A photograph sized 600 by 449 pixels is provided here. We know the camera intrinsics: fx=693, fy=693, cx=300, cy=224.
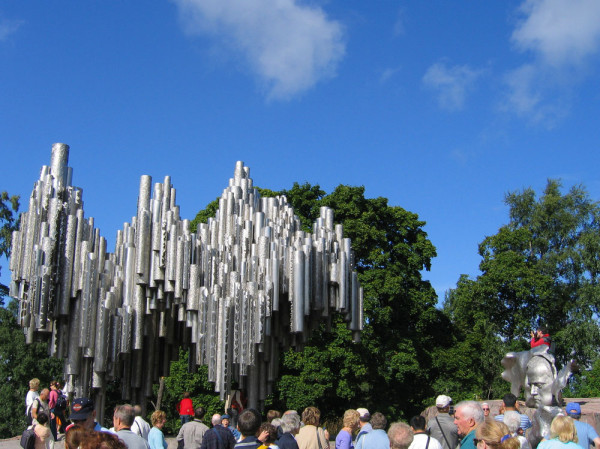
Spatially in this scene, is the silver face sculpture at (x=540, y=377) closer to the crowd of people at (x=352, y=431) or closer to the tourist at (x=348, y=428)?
the crowd of people at (x=352, y=431)

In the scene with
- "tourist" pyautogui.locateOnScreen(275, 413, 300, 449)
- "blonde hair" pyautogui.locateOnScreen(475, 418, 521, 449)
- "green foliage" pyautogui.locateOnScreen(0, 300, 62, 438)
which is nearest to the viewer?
"blonde hair" pyautogui.locateOnScreen(475, 418, 521, 449)

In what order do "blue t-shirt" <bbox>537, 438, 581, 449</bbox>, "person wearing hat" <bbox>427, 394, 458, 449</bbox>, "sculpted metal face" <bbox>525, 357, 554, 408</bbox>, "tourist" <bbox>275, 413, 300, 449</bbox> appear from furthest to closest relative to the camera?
1. "sculpted metal face" <bbox>525, 357, 554, 408</bbox>
2. "tourist" <bbox>275, 413, 300, 449</bbox>
3. "person wearing hat" <bbox>427, 394, 458, 449</bbox>
4. "blue t-shirt" <bbox>537, 438, 581, 449</bbox>

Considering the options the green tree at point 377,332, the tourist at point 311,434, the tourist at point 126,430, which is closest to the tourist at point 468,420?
the tourist at point 311,434

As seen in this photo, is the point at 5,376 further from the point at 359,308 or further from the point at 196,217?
the point at 359,308

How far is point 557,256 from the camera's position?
3691 centimetres

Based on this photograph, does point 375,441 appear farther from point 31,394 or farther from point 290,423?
point 31,394

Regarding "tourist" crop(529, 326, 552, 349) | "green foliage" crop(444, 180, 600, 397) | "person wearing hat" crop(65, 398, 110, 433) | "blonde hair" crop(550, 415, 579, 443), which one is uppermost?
"green foliage" crop(444, 180, 600, 397)

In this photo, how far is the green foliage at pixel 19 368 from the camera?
3197 cm

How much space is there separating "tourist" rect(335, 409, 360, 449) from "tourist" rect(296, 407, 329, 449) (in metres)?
0.29

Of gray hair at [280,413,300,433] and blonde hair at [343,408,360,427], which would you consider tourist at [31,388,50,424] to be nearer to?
gray hair at [280,413,300,433]

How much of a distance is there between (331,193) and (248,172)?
1660 centimetres

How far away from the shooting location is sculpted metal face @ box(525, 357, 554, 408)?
1204 cm

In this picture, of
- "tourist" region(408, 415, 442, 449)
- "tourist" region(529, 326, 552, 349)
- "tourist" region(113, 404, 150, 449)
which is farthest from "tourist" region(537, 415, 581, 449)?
"tourist" region(529, 326, 552, 349)

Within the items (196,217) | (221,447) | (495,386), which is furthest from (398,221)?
(221,447)
